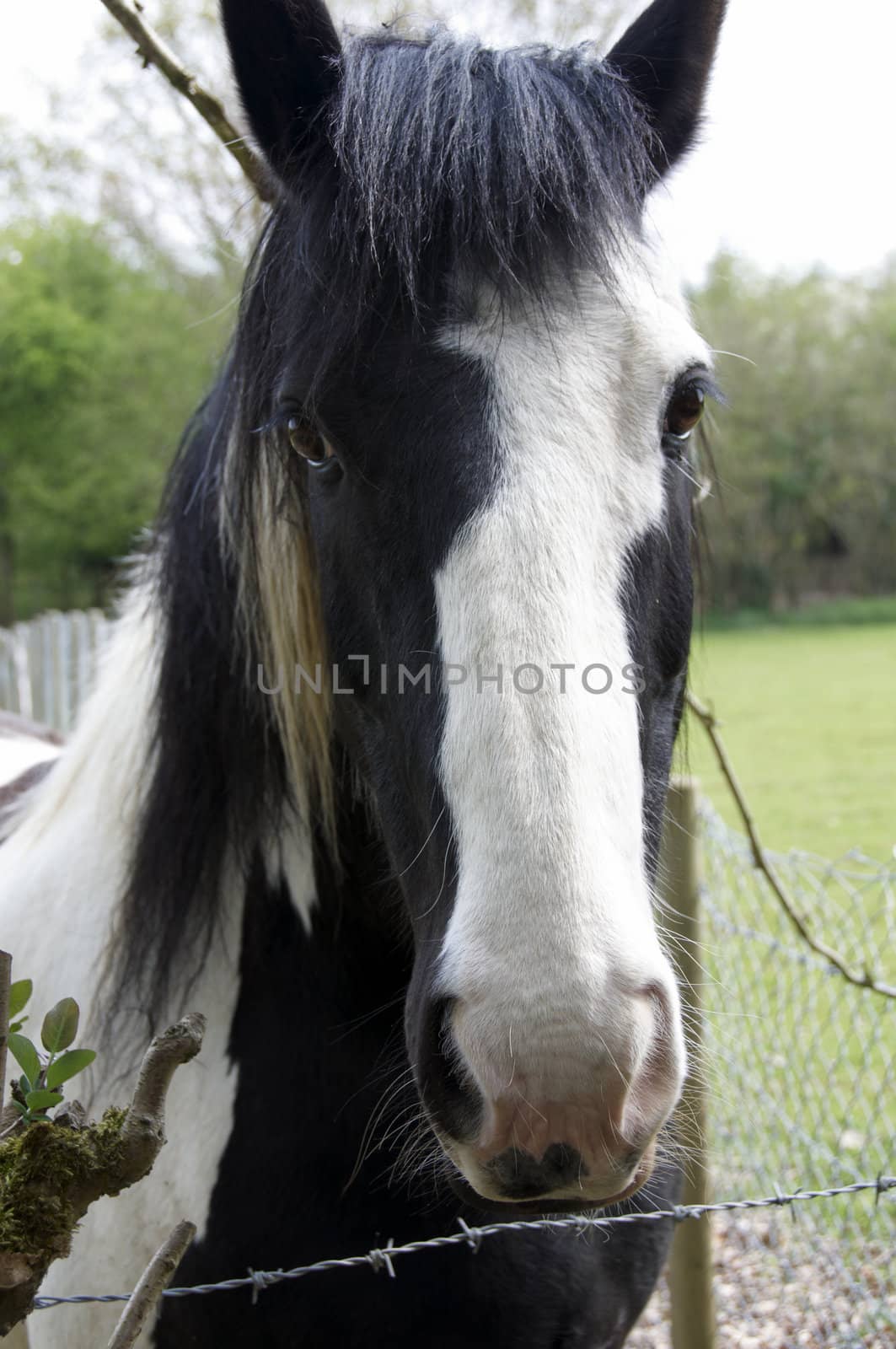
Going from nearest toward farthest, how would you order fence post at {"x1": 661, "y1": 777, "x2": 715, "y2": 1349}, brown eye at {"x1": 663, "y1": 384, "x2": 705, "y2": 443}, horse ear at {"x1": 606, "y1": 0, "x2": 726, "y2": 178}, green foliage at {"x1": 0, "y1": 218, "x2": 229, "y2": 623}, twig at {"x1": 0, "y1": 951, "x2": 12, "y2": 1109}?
twig at {"x1": 0, "y1": 951, "x2": 12, "y2": 1109}
brown eye at {"x1": 663, "y1": 384, "x2": 705, "y2": 443}
horse ear at {"x1": 606, "y1": 0, "x2": 726, "y2": 178}
fence post at {"x1": 661, "y1": 777, "x2": 715, "y2": 1349}
green foliage at {"x1": 0, "y1": 218, "x2": 229, "y2": 623}

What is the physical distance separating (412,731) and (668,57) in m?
1.14

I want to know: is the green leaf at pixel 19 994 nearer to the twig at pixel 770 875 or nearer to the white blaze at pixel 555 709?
the white blaze at pixel 555 709

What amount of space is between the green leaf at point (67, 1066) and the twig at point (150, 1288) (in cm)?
19

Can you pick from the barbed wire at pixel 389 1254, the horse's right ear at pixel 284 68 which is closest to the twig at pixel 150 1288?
the barbed wire at pixel 389 1254

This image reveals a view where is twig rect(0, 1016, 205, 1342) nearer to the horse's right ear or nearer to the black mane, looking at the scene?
the black mane

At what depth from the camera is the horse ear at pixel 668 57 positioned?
1635 mm

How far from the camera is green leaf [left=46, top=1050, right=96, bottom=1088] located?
914mm

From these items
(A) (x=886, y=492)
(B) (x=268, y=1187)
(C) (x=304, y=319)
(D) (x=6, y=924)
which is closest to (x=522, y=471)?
(C) (x=304, y=319)

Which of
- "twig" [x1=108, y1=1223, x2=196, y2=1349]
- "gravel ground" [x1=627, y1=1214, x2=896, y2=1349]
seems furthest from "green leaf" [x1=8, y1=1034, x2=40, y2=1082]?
"gravel ground" [x1=627, y1=1214, x2=896, y2=1349]

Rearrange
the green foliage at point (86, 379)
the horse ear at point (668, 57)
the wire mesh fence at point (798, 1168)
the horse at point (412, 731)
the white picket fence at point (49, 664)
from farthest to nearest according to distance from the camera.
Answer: the green foliage at point (86, 379) → the white picket fence at point (49, 664) → the wire mesh fence at point (798, 1168) → the horse ear at point (668, 57) → the horse at point (412, 731)

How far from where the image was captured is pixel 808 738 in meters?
13.2

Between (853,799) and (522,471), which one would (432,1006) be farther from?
(853,799)

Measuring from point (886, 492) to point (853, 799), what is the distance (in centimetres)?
2646

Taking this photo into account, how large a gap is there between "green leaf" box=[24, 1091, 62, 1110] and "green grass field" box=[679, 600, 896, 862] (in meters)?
1.32
